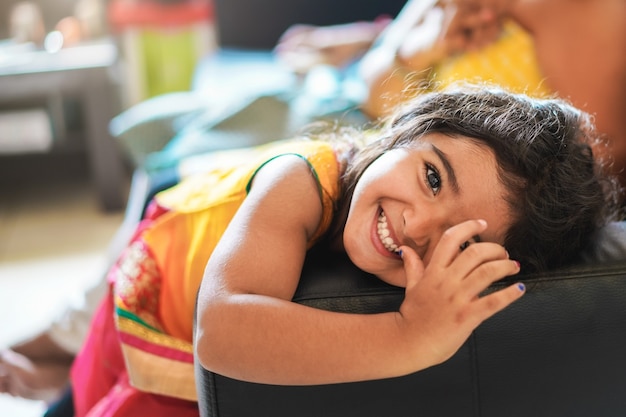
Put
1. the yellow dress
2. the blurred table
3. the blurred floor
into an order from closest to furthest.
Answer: the yellow dress
the blurred floor
the blurred table

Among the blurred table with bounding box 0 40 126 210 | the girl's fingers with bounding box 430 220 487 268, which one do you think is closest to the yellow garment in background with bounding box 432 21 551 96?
the girl's fingers with bounding box 430 220 487 268

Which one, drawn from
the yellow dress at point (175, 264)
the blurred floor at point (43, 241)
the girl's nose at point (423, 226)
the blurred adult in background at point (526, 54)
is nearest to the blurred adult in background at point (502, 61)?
the blurred adult in background at point (526, 54)

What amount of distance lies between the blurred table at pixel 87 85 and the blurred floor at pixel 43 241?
0.14 meters

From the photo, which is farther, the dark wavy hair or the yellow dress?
the yellow dress

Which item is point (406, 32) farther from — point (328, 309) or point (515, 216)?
point (328, 309)

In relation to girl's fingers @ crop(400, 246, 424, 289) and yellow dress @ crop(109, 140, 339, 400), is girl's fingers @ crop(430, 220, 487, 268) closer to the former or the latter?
girl's fingers @ crop(400, 246, 424, 289)

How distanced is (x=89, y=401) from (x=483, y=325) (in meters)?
0.72

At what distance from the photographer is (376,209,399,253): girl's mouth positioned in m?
0.86

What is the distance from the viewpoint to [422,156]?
2.93 ft

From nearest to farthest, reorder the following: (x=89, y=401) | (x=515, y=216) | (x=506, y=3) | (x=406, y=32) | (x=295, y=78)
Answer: (x=515, y=216)
(x=89, y=401)
(x=506, y=3)
(x=406, y=32)
(x=295, y=78)

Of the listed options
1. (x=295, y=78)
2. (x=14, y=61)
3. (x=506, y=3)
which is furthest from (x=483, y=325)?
→ (x=14, y=61)

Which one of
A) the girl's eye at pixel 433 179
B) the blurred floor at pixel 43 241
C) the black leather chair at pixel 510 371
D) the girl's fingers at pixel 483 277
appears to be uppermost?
the girl's eye at pixel 433 179

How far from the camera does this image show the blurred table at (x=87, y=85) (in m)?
2.47

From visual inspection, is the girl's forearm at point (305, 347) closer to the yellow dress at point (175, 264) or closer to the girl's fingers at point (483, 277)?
the girl's fingers at point (483, 277)
